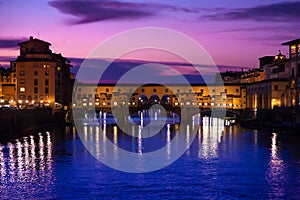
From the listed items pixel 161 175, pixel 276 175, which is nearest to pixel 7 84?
pixel 161 175

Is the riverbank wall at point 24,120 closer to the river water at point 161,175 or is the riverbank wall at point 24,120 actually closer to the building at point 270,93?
the river water at point 161,175

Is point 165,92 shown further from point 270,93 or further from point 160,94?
point 270,93

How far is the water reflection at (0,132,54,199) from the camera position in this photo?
30266 mm

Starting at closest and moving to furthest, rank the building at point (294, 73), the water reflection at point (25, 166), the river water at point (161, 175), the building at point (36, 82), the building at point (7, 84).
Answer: the river water at point (161, 175), the water reflection at point (25, 166), the building at point (294, 73), the building at point (36, 82), the building at point (7, 84)

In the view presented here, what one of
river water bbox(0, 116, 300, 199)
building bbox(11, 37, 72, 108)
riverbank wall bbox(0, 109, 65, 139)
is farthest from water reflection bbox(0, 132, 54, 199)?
building bbox(11, 37, 72, 108)

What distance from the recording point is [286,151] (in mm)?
45562

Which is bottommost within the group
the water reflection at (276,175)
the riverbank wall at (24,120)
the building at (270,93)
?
the water reflection at (276,175)

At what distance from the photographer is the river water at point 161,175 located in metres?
28.5

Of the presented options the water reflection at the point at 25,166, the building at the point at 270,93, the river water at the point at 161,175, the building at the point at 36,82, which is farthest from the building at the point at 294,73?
the building at the point at 36,82

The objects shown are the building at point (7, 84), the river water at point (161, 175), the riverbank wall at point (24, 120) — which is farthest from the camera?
the building at point (7, 84)

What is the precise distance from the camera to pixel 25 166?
37062 millimetres

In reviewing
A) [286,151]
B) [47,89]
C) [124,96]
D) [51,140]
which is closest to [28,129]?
[51,140]

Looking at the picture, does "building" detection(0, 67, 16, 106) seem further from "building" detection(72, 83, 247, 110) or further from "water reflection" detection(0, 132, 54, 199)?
"water reflection" detection(0, 132, 54, 199)

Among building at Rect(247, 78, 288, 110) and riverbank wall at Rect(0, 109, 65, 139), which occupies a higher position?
building at Rect(247, 78, 288, 110)
